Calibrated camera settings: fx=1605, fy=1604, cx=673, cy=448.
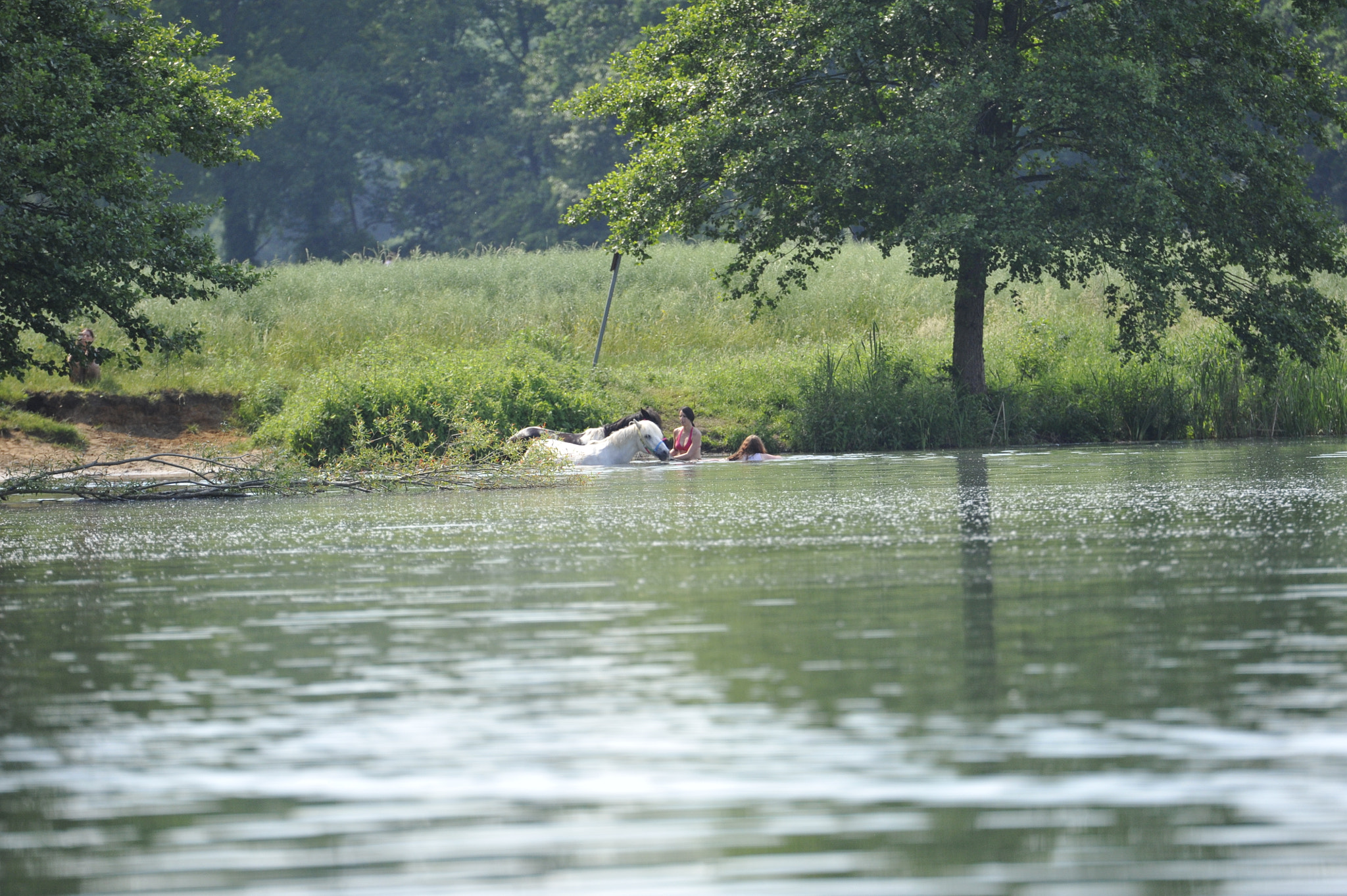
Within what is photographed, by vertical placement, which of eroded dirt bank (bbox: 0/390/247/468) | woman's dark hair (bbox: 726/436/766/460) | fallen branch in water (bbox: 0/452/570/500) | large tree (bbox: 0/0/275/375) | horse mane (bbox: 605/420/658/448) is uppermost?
large tree (bbox: 0/0/275/375)

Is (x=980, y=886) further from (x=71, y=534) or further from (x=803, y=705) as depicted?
(x=71, y=534)

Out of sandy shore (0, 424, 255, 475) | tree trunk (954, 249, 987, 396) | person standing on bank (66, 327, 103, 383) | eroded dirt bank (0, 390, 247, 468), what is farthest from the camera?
tree trunk (954, 249, 987, 396)

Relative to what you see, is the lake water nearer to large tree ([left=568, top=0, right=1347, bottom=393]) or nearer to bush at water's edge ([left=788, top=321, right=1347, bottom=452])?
large tree ([left=568, top=0, right=1347, bottom=393])

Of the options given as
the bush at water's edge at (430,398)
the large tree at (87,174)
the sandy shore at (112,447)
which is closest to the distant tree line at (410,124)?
the bush at water's edge at (430,398)

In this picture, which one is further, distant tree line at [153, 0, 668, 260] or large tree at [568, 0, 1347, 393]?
distant tree line at [153, 0, 668, 260]

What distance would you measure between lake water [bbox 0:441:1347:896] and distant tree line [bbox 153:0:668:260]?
5890cm

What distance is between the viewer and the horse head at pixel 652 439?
22.7 metres

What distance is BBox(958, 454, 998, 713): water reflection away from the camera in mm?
5355

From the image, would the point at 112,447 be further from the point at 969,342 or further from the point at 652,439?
the point at 969,342

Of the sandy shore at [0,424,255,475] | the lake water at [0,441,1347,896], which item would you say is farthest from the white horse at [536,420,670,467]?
the lake water at [0,441,1347,896]

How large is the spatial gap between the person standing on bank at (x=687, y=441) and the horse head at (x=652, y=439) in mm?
512

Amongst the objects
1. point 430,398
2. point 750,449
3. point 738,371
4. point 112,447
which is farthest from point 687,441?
point 112,447

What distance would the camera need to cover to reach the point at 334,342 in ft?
100

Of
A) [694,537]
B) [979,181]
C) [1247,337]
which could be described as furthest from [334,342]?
[694,537]
